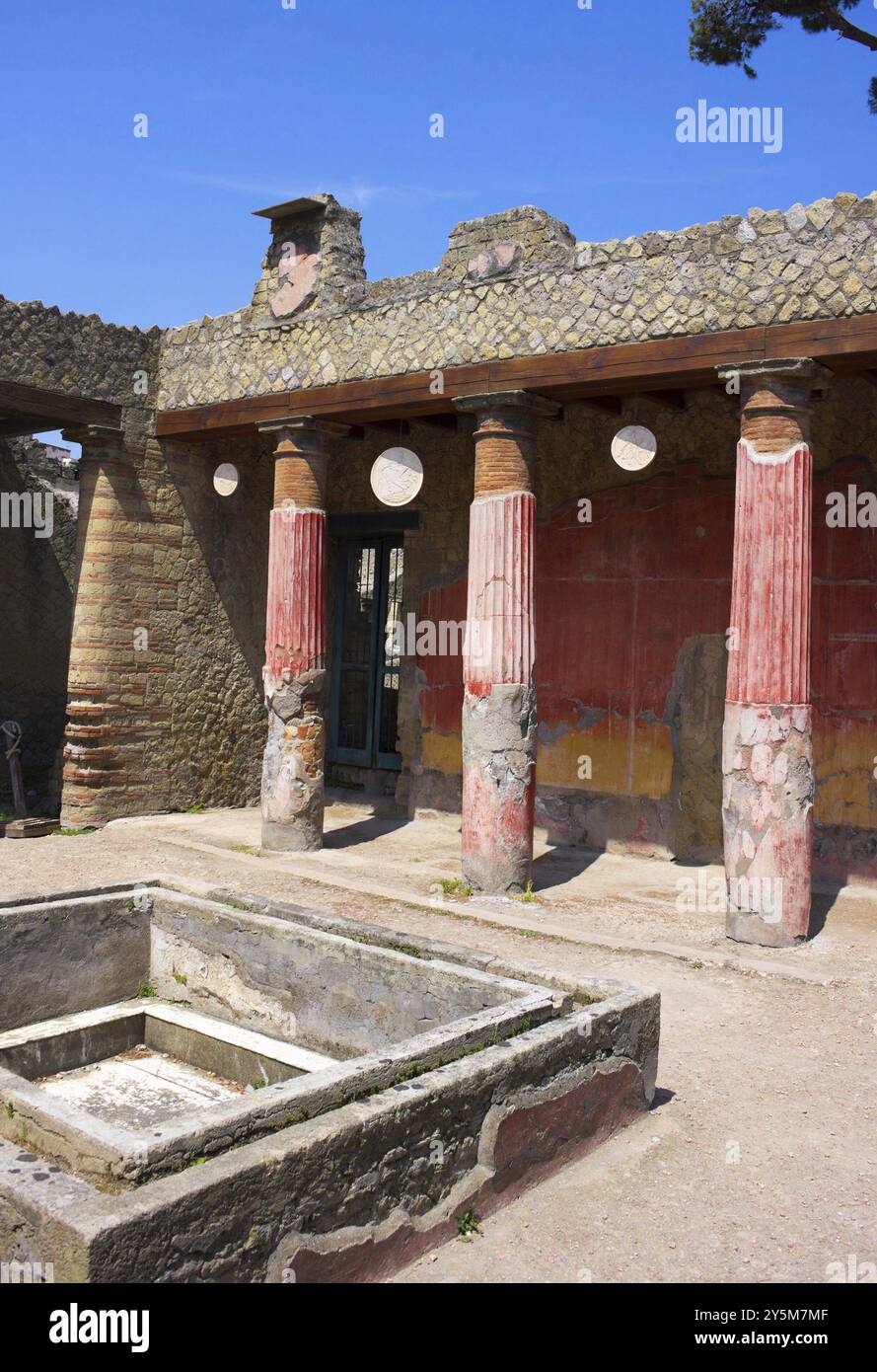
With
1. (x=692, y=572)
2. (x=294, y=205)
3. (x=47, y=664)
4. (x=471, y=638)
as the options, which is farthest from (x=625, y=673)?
(x=47, y=664)

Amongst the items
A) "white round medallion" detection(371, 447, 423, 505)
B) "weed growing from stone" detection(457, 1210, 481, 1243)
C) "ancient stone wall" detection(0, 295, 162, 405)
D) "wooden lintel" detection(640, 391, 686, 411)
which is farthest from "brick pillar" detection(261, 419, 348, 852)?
"weed growing from stone" detection(457, 1210, 481, 1243)

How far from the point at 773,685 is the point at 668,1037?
7.17 ft

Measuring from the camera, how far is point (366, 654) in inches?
433

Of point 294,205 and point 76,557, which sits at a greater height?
point 294,205

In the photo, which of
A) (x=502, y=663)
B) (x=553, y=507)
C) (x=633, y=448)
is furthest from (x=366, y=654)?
(x=633, y=448)

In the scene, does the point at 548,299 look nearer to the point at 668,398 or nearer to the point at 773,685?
the point at 668,398

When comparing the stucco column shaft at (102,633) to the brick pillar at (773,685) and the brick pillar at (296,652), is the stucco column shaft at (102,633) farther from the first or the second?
the brick pillar at (773,685)

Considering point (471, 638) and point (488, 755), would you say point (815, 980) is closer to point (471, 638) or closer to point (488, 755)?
point (488, 755)

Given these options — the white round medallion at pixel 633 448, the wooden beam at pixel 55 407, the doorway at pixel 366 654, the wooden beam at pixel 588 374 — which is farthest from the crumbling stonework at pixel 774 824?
the wooden beam at pixel 55 407

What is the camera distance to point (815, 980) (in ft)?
18.8

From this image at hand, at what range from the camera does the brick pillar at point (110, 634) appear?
9.39 metres

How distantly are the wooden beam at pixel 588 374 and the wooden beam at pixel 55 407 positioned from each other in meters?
0.80

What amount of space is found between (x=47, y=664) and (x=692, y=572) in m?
6.54

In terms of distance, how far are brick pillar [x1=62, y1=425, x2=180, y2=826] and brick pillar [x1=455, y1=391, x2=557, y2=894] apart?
333 cm
